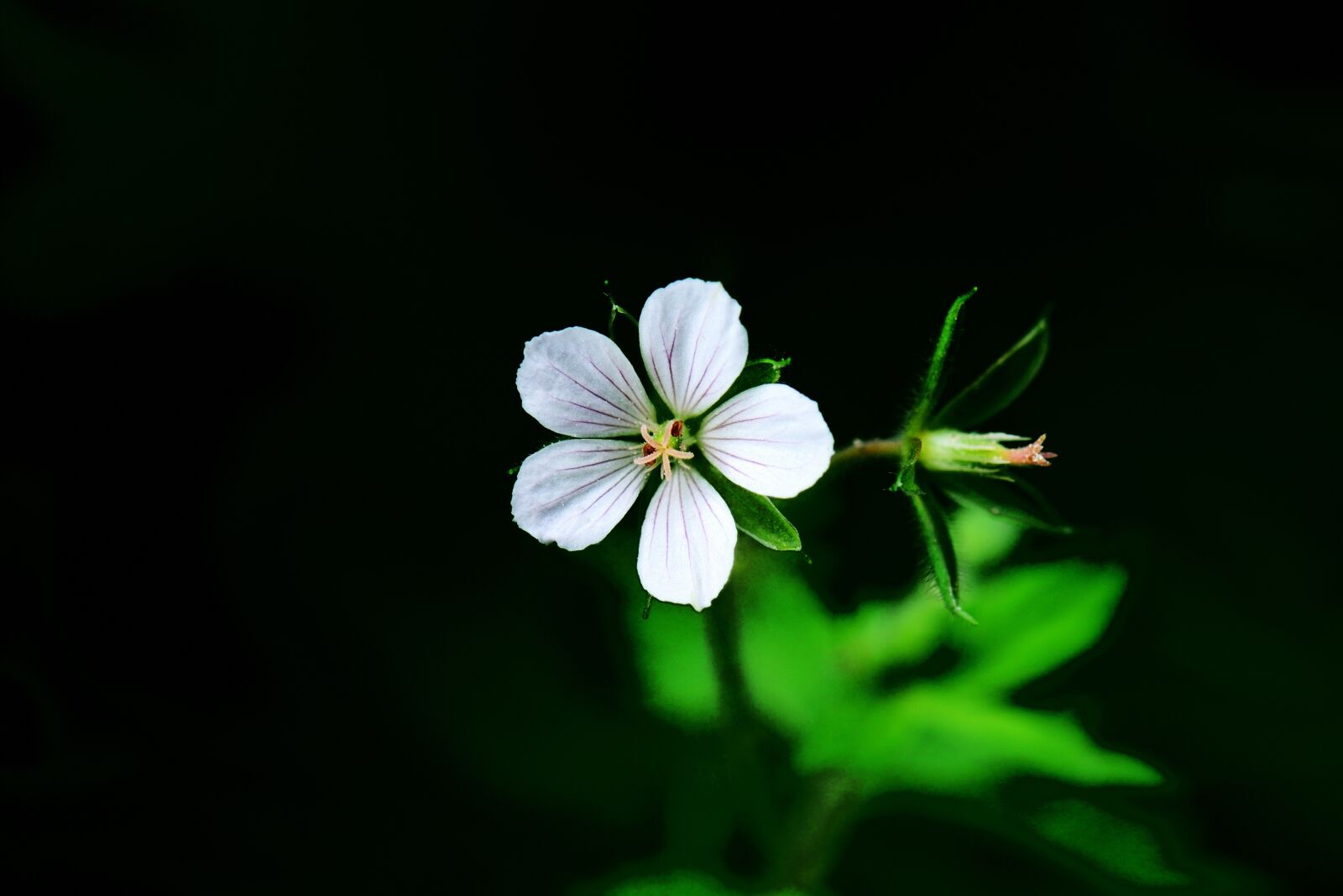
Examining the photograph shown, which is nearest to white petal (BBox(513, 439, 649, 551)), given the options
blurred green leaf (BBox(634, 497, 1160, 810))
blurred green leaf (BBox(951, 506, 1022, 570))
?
blurred green leaf (BBox(634, 497, 1160, 810))

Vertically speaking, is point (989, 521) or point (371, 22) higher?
point (371, 22)

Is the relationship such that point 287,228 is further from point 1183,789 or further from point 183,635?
point 1183,789

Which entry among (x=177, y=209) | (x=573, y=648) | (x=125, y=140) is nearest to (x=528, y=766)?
(x=573, y=648)

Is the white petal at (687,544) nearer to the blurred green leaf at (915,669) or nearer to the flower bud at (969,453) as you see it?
the flower bud at (969,453)

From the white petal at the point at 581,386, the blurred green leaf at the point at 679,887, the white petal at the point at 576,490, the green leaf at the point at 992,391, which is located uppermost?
the green leaf at the point at 992,391

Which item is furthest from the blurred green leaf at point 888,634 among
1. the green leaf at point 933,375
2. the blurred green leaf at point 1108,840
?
the green leaf at point 933,375

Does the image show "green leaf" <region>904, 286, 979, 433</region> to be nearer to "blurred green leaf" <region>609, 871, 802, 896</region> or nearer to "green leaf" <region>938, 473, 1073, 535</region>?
"green leaf" <region>938, 473, 1073, 535</region>
